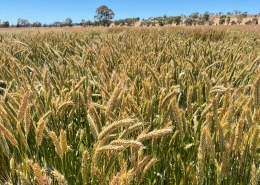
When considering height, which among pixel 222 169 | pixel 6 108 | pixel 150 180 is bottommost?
pixel 150 180

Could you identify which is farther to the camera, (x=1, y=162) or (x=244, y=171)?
(x=1, y=162)

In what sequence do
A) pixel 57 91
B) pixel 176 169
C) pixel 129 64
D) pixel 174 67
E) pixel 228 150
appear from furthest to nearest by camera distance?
pixel 129 64, pixel 174 67, pixel 57 91, pixel 176 169, pixel 228 150

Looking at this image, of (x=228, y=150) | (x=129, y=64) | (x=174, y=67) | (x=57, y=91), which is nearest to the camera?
(x=228, y=150)

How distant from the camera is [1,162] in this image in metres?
1.00

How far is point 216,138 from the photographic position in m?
0.94

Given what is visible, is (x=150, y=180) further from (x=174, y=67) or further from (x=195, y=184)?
(x=174, y=67)

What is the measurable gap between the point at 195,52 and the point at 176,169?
185cm

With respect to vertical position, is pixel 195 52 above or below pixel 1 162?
above

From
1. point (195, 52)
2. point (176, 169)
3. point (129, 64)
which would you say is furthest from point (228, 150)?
point (195, 52)

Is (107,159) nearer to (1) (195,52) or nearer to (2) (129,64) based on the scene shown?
(2) (129,64)

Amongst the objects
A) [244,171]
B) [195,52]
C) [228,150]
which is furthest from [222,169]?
[195,52]

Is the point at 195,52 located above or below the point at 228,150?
above

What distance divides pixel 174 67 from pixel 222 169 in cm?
122

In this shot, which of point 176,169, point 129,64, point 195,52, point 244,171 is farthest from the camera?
point 195,52
